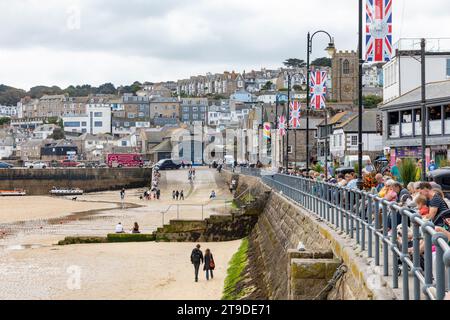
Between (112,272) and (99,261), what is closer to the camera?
(112,272)

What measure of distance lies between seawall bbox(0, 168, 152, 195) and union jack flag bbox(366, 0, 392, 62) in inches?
2534

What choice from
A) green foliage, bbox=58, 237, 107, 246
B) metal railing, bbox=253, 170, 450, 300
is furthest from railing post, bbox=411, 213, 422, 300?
green foliage, bbox=58, 237, 107, 246

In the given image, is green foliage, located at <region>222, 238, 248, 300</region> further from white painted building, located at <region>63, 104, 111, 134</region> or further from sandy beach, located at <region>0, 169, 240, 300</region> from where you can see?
white painted building, located at <region>63, 104, 111, 134</region>

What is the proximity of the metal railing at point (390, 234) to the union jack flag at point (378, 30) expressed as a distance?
129 inches

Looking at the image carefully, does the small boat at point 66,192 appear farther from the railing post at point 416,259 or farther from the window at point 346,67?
the railing post at point 416,259

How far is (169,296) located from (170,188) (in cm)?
4735

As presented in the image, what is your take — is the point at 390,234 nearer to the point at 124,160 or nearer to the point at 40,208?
the point at 40,208

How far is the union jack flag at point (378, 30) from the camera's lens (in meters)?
15.6

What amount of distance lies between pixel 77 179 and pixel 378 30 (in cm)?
6691

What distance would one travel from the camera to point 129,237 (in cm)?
3098

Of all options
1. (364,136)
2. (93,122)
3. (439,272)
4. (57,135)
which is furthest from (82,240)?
(93,122)

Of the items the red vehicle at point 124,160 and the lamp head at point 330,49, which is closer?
the lamp head at point 330,49

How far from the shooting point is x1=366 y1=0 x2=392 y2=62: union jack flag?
15586mm

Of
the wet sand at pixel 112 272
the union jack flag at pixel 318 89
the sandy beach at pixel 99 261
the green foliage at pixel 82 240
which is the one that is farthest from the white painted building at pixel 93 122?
the union jack flag at pixel 318 89
